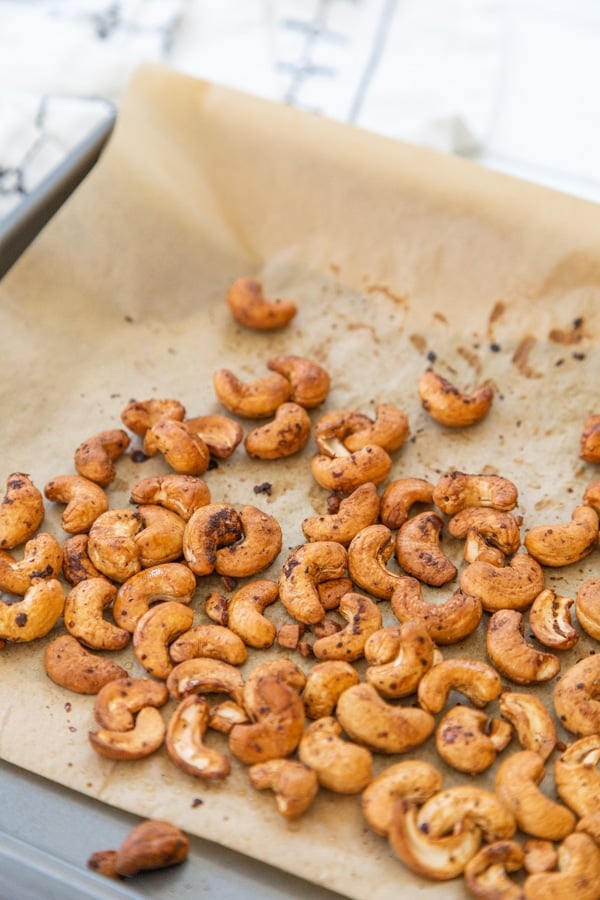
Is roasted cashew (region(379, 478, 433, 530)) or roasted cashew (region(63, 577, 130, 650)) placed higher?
roasted cashew (region(379, 478, 433, 530))

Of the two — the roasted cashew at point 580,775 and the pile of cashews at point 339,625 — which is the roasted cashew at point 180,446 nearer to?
the pile of cashews at point 339,625

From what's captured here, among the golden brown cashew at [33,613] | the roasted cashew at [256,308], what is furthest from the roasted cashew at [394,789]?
the roasted cashew at [256,308]

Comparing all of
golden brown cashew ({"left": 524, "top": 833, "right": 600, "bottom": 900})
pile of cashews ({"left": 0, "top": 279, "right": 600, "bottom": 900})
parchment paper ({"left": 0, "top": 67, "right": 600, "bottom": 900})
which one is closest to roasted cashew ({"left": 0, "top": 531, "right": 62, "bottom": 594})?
pile of cashews ({"left": 0, "top": 279, "right": 600, "bottom": 900})

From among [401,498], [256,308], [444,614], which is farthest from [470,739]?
[256,308]

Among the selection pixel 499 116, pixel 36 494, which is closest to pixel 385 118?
pixel 499 116

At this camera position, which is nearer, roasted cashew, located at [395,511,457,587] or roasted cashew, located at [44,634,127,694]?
roasted cashew, located at [44,634,127,694]

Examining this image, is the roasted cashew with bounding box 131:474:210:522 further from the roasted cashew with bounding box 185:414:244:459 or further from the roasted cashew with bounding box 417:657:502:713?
the roasted cashew with bounding box 417:657:502:713

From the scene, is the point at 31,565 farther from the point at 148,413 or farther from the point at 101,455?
the point at 148,413

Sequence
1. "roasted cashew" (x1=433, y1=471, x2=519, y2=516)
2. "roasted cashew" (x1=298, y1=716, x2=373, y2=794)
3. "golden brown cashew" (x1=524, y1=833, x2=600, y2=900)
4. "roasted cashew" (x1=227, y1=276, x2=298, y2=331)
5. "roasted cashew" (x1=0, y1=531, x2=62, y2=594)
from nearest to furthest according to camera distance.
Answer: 1. "golden brown cashew" (x1=524, y1=833, x2=600, y2=900)
2. "roasted cashew" (x1=298, y1=716, x2=373, y2=794)
3. "roasted cashew" (x1=0, y1=531, x2=62, y2=594)
4. "roasted cashew" (x1=433, y1=471, x2=519, y2=516)
5. "roasted cashew" (x1=227, y1=276, x2=298, y2=331)
